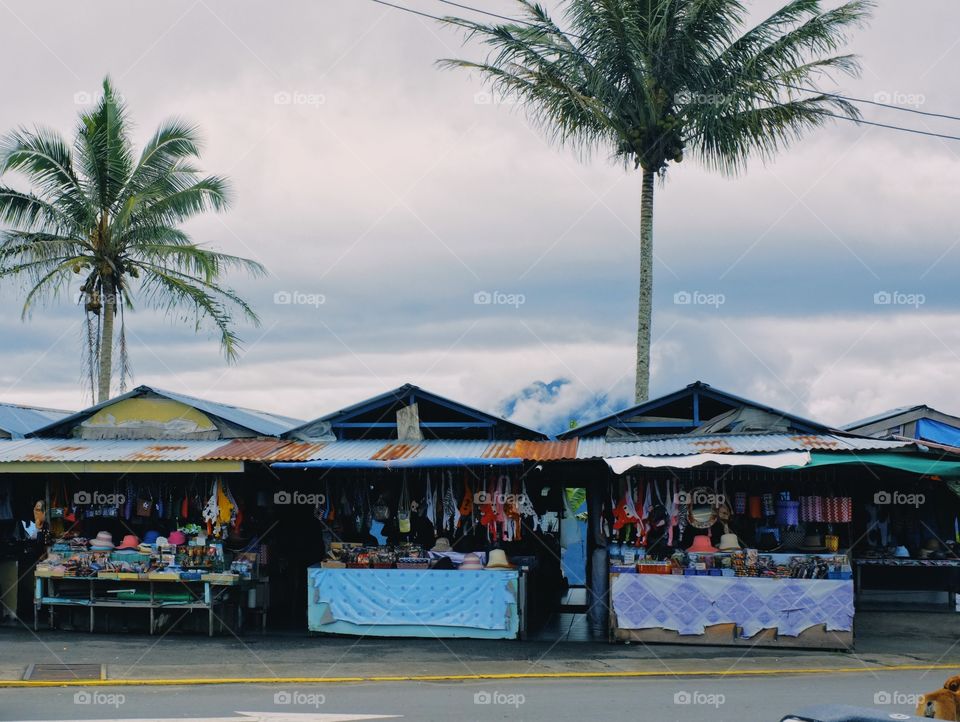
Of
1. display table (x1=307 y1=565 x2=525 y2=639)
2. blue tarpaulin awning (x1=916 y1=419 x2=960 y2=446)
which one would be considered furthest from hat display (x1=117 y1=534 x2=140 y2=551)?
blue tarpaulin awning (x1=916 y1=419 x2=960 y2=446)

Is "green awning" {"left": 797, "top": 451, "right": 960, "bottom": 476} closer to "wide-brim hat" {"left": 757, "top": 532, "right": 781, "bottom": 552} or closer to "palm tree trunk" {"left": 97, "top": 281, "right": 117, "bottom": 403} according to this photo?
"wide-brim hat" {"left": 757, "top": 532, "right": 781, "bottom": 552}

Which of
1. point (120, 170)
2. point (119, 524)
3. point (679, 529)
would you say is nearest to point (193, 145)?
point (120, 170)

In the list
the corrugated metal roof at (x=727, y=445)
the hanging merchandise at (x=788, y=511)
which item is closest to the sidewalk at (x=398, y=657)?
the hanging merchandise at (x=788, y=511)

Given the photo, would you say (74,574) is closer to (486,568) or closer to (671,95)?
(486,568)

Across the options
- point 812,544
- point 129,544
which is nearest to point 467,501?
point 129,544

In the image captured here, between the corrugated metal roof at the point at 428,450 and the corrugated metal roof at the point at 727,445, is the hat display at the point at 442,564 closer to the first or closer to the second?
the corrugated metal roof at the point at 428,450

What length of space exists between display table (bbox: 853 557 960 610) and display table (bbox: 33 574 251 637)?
419 inches

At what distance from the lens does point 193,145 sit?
22406 millimetres

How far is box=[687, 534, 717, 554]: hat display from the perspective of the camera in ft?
47.5

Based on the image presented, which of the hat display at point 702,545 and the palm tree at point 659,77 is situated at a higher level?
the palm tree at point 659,77

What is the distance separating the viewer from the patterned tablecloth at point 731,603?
13.9 m

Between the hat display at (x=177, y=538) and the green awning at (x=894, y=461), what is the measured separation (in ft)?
29.3

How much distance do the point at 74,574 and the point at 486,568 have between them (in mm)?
6024

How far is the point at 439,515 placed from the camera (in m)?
15.7
